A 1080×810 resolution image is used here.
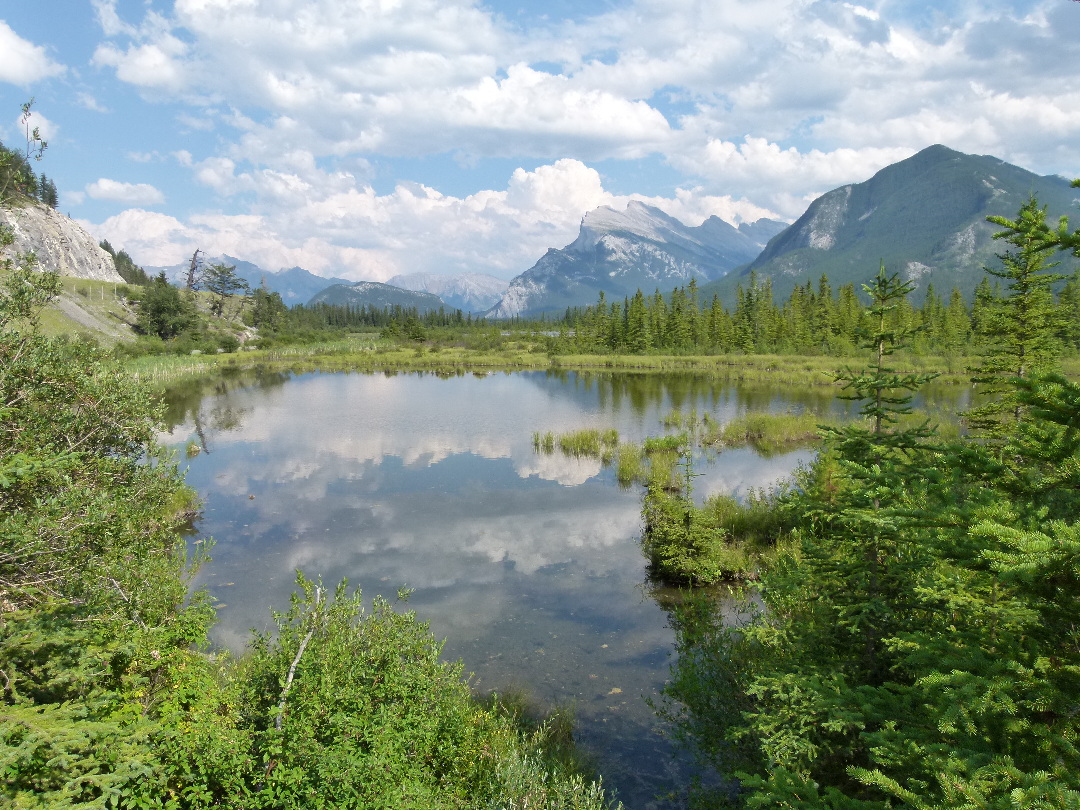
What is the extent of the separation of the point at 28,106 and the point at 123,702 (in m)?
9.12

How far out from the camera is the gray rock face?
448ft

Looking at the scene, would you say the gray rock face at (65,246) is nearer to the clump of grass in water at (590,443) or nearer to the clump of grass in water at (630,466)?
the clump of grass in water at (590,443)

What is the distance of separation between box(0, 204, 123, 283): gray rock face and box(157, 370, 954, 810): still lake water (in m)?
128

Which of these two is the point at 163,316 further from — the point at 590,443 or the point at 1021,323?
the point at 1021,323

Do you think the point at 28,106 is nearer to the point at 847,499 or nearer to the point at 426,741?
the point at 426,741

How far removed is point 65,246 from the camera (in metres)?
152

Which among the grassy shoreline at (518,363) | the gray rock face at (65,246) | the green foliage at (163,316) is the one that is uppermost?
the gray rock face at (65,246)

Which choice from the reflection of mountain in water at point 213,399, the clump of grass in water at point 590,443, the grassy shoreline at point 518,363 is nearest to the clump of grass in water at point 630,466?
the clump of grass in water at point 590,443

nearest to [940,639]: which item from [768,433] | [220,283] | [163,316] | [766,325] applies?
[768,433]

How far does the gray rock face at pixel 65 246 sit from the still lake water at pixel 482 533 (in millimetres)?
127513

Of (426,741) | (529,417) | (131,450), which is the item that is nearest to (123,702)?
(426,741)

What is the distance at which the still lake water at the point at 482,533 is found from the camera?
14.6 metres

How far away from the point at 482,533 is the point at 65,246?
7265 inches

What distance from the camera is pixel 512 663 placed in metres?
15.2
